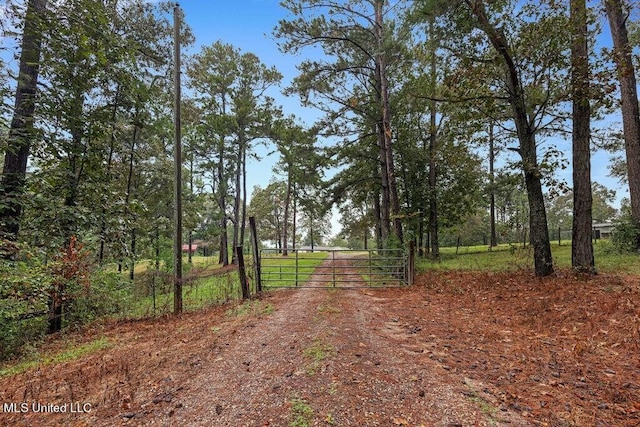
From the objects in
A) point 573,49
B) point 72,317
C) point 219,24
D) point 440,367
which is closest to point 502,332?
point 440,367

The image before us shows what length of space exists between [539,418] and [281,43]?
486 inches

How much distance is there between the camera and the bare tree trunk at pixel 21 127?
6270 mm

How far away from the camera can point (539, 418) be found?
9.31 ft

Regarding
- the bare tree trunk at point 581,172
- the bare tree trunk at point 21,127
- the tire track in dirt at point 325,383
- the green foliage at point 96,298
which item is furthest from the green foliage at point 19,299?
the bare tree trunk at point 581,172

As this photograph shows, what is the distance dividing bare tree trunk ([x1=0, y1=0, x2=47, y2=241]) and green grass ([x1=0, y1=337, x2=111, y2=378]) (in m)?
2.50

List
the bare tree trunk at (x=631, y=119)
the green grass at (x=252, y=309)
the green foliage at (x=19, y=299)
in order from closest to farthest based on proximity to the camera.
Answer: the green foliage at (x=19, y=299)
the green grass at (x=252, y=309)
the bare tree trunk at (x=631, y=119)

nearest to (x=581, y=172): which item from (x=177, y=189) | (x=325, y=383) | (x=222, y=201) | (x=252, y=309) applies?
(x=325, y=383)

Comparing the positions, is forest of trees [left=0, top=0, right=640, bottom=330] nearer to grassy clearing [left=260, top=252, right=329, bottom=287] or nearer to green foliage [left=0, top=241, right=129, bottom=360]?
green foliage [left=0, top=241, right=129, bottom=360]

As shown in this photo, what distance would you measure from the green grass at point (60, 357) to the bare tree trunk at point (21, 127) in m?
2.50

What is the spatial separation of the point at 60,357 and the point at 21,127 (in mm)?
4812

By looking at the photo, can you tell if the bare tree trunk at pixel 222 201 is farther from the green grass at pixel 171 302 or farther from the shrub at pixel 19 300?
the shrub at pixel 19 300

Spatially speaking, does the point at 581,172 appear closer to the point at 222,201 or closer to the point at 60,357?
the point at 60,357

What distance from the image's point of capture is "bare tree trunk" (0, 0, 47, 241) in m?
6.27

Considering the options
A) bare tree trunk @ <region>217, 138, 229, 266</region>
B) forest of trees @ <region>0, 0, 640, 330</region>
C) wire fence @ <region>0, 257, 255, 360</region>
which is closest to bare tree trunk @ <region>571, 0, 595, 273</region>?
forest of trees @ <region>0, 0, 640, 330</region>
